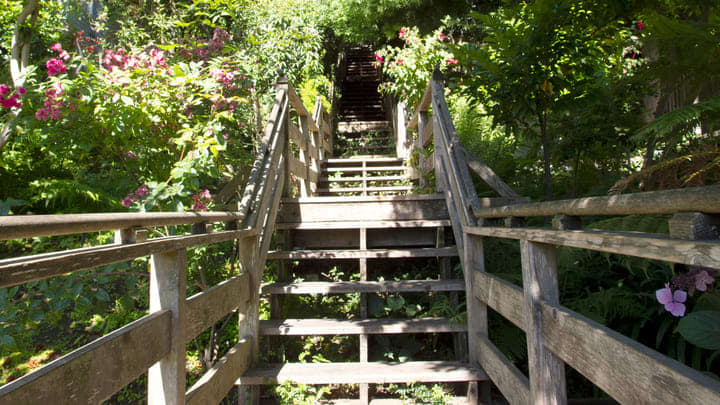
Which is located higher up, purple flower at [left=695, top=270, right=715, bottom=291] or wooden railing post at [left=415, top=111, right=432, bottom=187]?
wooden railing post at [left=415, top=111, right=432, bottom=187]

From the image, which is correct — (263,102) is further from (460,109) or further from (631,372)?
Result: (631,372)

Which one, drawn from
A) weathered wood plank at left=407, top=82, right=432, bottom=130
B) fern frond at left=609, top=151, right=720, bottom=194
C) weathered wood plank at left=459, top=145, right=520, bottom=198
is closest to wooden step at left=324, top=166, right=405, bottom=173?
weathered wood plank at left=407, top=82, right=432, bottom=130

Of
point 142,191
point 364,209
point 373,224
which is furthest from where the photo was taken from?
point 364,209

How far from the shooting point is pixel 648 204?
37.0 inches

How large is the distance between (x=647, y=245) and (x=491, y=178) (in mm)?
1644

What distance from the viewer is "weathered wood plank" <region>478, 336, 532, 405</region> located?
1.86 m

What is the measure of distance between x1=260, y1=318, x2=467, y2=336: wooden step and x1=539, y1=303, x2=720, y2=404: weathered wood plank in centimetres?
123

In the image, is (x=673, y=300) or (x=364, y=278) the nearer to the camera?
(x=673, y=300)

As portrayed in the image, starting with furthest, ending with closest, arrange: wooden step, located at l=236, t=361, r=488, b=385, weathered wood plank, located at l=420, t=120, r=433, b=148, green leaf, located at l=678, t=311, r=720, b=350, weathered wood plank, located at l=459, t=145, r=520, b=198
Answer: weathered wood plank, located at l=420, t=120, r=433, b=148
wooden step, located at l=236, t=361, r=488, b=385
weathered wood plank, located at l=459, t=145, r=520, b=198
green leaf, located at l=678, t=311, r=720, b=350

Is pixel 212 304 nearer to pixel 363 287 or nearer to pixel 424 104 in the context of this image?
pixel 363 287

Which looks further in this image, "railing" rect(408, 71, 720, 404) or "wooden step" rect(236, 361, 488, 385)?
"wooden step" rect(236, 361, 488, 385)

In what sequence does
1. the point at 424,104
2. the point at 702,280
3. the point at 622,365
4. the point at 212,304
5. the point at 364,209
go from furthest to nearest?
the point at 424,104 < the point at 364,209 < the point at 212,304 < the point at 702,280 < the point at 622,365

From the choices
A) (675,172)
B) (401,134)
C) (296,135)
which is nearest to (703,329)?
(675,172)

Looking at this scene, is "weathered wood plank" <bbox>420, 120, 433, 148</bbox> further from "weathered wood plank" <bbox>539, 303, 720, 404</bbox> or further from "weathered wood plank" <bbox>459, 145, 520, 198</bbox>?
"weathered wood plank" <bbox>539, 303, 720, 404</bbox>
